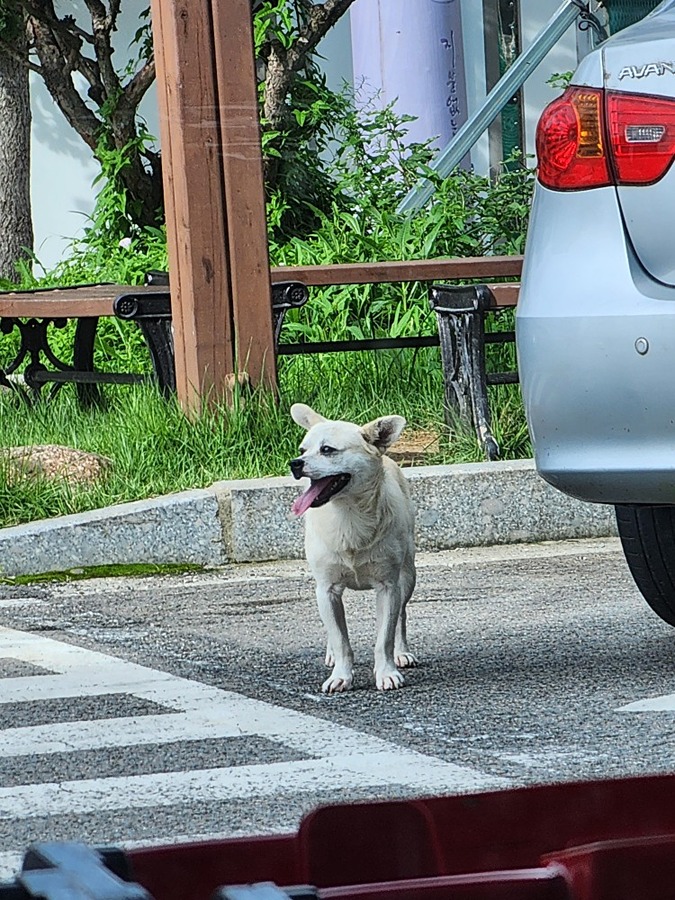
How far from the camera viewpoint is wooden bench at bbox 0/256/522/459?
24.9 feet

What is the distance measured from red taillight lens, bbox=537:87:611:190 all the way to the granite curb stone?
2.99 metres

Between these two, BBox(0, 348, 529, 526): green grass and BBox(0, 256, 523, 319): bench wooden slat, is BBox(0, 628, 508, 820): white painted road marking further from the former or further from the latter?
BBox(0, 256, 523, 319): bench wooden slat

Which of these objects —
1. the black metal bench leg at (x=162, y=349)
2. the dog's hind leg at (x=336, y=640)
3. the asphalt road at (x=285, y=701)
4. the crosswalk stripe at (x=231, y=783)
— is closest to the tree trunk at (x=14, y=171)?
the black metal bench leg at (x=162, y=349)

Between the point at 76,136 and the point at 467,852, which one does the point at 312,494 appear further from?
the point at 76,136

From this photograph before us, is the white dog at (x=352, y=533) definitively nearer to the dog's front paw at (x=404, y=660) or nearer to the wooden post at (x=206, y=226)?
the dog's front paw at (x=404, y=660)

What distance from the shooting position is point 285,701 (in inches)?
169

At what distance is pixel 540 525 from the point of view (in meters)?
6.86

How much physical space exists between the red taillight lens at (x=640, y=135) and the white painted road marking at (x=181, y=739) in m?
1.25

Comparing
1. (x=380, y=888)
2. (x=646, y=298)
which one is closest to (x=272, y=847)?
(x=380, y=888)

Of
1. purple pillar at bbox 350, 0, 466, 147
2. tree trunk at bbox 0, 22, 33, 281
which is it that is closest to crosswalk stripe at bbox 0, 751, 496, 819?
tree trunk at bbox 0, 22, 33, 281

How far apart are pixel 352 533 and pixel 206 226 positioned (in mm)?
3151

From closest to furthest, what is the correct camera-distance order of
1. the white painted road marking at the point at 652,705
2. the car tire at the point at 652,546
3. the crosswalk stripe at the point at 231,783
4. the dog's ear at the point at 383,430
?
the crosswalk stripe at the point at 231,783 < the white painted road marking at the point at 652,705 < the car tire at the point at 652,546 < the dog's ear at the point at 383,430

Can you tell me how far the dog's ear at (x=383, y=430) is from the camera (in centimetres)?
458

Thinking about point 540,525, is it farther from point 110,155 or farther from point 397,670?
point 110,155
